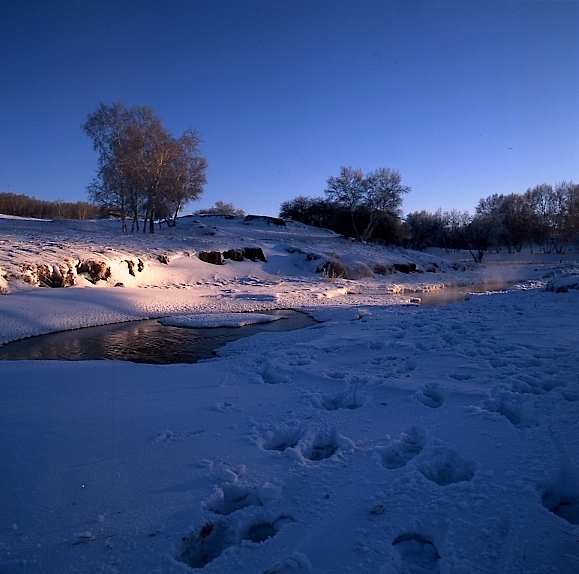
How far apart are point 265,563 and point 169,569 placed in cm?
51

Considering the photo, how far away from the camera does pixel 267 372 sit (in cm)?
553

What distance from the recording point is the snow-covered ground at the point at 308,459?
222 centimetres

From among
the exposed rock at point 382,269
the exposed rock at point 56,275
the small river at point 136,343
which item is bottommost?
the small river at point 136,343

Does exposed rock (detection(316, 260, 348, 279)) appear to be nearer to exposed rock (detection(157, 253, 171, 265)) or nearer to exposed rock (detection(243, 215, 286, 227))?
exposed rock (detection(157, 253, 171, 265))

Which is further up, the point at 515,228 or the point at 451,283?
the point at 515,228

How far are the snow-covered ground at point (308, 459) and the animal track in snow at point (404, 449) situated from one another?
0.6 inches

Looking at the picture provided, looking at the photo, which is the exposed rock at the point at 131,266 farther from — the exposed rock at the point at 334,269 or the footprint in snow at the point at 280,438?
the footprint in snow at the point at 280,438

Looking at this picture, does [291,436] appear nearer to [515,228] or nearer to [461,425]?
[461,425]

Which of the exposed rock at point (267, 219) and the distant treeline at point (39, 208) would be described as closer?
the exposed rock at point (267, 219)

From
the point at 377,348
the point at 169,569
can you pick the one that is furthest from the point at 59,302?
the point at 169,569

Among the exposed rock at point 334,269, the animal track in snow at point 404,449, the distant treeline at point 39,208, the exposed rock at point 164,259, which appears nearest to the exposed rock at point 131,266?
the exposed rock at point 164,259

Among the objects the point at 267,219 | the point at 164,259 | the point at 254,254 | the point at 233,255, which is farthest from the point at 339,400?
the point at 267,219

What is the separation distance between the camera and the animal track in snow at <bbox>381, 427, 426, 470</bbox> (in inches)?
125

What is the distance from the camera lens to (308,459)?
3.23m
